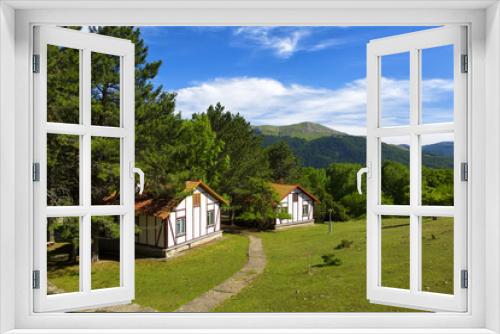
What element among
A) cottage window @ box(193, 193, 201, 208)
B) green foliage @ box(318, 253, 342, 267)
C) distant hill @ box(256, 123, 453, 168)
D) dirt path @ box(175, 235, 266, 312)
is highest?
distant hill @ box(256, 123, 453, 168)

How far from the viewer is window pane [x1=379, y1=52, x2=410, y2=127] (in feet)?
5.97

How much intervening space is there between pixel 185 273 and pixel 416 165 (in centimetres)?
605

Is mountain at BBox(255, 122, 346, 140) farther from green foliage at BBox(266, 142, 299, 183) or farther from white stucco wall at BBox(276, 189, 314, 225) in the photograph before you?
white stucco wall at BBox(276, 189, 314, 225)

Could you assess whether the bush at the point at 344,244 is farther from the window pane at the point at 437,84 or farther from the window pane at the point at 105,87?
the window pane at the point at 437,84

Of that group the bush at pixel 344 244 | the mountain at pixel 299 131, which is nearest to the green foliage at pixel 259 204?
the mountain at pixel 299 131

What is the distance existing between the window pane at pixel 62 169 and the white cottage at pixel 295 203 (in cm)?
348

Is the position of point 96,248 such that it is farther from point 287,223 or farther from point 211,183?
point 287,223

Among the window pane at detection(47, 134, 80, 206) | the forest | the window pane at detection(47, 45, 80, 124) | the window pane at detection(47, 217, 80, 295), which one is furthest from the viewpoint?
the window pane at detection(47, 217, 80, 295)

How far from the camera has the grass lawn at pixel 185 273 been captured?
6.75 meters

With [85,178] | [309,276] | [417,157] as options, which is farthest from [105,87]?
[309,276]

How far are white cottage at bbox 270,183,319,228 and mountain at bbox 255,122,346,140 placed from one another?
3.17 ft

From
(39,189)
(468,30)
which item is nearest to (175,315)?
(39,189)

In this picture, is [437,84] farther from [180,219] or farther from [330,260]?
[180,219]

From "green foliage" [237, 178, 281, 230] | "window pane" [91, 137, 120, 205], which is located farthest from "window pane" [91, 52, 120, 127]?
"green foliage" [237, 178, 281, 230]
